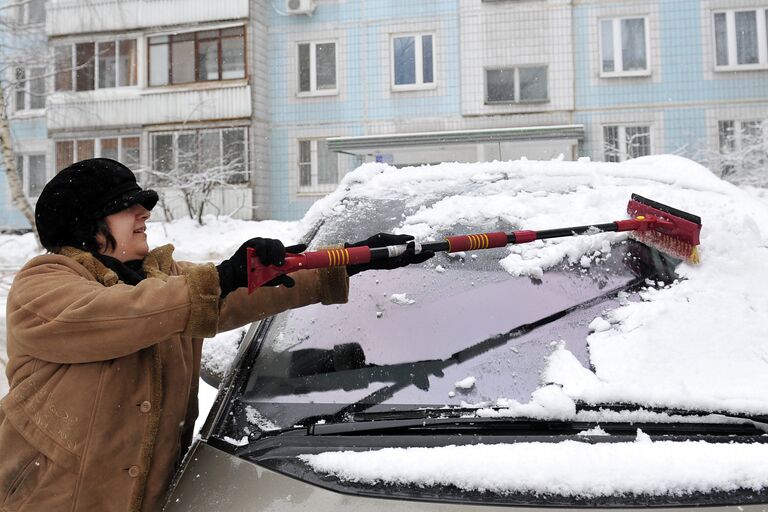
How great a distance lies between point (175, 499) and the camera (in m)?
1.30

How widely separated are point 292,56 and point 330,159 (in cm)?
303

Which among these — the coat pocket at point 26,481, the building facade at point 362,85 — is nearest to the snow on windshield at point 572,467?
the coat pocket at point 26,481

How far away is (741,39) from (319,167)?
1091 centimetres

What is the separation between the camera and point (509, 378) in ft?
4.73

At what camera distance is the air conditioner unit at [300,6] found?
16562mm

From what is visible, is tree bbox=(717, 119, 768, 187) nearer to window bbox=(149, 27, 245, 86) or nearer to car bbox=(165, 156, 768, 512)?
window bbox=(149, 27, 245, 86)

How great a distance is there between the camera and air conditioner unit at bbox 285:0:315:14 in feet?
54.3

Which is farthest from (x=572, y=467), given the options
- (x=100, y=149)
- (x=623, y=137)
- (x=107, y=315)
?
(x=100, y=149)

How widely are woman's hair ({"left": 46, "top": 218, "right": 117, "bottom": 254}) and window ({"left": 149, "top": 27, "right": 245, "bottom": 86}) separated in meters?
16.1

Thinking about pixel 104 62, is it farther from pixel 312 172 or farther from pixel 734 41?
pixel 734 41

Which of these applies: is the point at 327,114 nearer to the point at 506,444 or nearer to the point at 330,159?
the point at 330,159

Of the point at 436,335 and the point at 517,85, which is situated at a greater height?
the point at 436,335

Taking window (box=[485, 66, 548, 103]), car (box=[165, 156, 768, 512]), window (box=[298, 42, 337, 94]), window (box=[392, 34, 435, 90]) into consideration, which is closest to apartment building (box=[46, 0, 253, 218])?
window (box=[298, 42, 337, 94])

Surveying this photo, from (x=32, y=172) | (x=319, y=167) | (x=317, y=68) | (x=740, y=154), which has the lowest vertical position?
(x=32, y=172)
